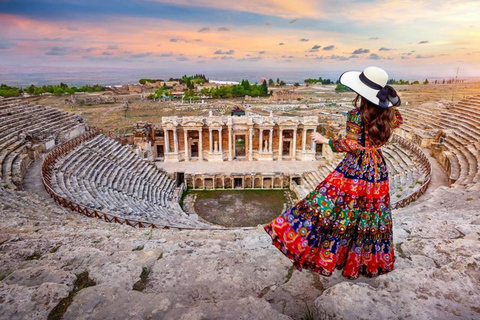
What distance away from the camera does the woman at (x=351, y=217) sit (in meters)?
3.87

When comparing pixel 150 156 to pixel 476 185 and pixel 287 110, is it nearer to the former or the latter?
pixel 476 185

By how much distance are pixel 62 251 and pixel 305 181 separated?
70.1ft

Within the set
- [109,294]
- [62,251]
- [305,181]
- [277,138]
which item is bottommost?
[305,181]

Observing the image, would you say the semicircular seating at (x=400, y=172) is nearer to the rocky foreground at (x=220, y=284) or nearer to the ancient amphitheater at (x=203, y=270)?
the ancient amphitheater at (x=203, y=270)

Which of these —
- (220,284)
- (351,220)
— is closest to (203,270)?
(220,284)

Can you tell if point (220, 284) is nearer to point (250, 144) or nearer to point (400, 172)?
point (400, 172)

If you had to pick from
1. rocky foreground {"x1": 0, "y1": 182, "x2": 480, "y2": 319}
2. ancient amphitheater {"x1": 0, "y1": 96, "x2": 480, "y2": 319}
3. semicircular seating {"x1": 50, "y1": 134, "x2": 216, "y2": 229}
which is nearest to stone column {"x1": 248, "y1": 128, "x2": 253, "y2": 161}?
semicircular seating {"x1": 50, "y1": 134, "x2": 216, "y2": 229}

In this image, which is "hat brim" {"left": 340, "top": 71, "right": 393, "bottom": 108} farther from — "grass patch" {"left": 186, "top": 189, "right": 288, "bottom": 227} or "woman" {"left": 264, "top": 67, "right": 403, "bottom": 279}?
"grass patch" {"left": 186, "top": 189, "right": 288, "bottom": 227}

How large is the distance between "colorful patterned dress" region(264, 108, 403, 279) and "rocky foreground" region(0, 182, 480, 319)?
253 millimetres

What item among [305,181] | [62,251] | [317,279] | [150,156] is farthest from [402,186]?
[150,156]

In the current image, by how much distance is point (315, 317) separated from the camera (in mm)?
3186

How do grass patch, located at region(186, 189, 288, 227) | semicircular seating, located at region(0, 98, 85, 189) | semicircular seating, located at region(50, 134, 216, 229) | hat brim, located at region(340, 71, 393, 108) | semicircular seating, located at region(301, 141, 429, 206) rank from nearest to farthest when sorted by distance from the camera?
hat brim, located at region(340, 71, 393, 108)
semicircular seating, located at region(50, 134, 216, 229)
semicircular seating, located at region(301, 141, 429, 206)
semicircular seating, located at region(0, 98, 85, 189)
grass patch, located at region(186, 189, 288, 227)

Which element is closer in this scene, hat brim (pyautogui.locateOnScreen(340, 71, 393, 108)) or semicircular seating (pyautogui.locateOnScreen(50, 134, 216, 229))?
hat brim (pyautogui.locateOnScreen(340, 71, 393, 108))

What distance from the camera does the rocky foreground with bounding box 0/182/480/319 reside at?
3172mm
